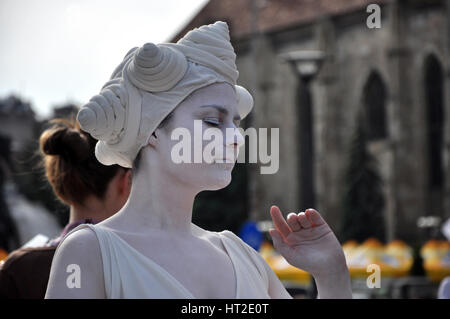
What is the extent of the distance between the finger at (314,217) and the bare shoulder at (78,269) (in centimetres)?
53

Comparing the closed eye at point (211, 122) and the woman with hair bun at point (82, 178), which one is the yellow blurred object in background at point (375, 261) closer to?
the woman with hair bun at point (82, 178)

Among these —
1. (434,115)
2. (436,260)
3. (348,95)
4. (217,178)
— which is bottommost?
(436,260)

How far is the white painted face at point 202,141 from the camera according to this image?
285 cm

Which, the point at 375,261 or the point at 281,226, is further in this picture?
the point at 375,261

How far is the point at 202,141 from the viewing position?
9.34 feet

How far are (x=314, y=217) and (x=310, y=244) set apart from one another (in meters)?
0.08

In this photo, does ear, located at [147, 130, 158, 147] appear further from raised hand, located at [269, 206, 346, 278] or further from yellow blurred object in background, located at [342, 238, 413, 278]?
yellow blurred object in background, located at [342, 238, 413, 278]

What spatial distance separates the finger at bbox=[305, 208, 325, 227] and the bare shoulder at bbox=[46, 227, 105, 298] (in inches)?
20.8

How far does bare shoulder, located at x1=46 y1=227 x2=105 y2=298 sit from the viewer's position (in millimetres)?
2598

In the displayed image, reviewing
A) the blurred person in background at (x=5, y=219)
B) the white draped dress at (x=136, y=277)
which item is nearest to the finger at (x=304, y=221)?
the white draped dress at (x=136, y=277)

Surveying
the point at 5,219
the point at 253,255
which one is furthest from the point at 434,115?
the point at 253,255

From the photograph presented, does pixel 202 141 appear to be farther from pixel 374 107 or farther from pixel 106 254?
pixel 374 107

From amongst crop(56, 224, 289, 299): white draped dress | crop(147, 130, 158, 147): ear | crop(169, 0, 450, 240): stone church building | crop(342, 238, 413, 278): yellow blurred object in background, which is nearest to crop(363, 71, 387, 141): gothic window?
crop(169, 0, 450, 240): stone church building
